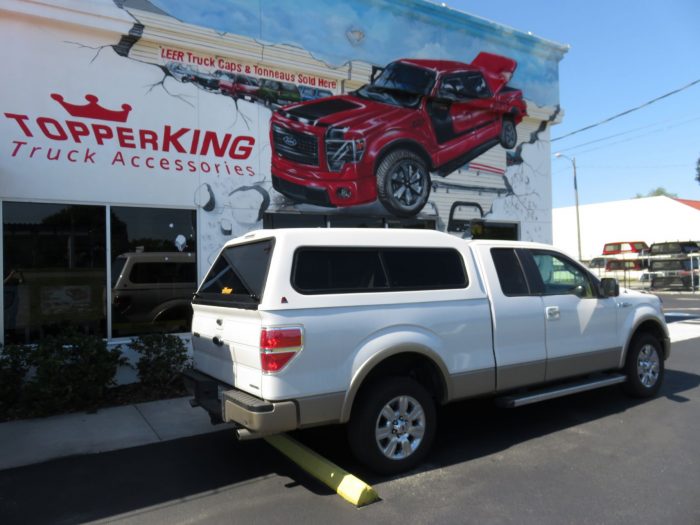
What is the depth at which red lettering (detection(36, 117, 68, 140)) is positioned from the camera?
7.29 m

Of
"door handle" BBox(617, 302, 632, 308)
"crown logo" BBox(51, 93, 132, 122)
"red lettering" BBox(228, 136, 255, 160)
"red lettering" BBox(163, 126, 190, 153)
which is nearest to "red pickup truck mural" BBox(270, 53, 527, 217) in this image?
"red lettering" BBox(228, 136, 255, 160)

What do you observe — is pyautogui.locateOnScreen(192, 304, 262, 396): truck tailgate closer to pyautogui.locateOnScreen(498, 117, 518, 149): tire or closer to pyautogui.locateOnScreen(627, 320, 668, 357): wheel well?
pyautogui.locateOnScreen(627, 320, 668, 357): wheel well

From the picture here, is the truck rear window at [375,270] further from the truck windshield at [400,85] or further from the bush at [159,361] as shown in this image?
A: the truck windshield at [400,85]

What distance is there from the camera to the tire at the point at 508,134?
495 inches

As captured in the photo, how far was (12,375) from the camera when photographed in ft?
20.4

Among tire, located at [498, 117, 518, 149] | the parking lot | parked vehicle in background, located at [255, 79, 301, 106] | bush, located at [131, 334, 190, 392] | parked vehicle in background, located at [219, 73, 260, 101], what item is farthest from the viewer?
tire, located at [498, 117, 518, 149]

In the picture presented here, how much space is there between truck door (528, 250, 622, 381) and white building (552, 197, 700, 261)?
37.5 metres

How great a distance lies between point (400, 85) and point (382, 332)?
7.48m

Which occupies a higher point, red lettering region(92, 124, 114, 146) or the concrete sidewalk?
red lettering region(92, 124, 114, 146)

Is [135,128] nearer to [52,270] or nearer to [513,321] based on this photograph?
[52,270]

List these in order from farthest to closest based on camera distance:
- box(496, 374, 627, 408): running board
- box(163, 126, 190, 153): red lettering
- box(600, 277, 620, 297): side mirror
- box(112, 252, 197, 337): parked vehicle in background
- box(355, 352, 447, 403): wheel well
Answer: box(163, 126, 190, 153): red lettering → box(112, 252, 197, 337): parked vehicle in background → box(600, 277, 620, 297): side mirror → box(496, 374, 627, 408): running board → box(355, 352, 447, 403): wheel well

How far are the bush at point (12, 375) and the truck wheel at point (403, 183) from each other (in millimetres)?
6337

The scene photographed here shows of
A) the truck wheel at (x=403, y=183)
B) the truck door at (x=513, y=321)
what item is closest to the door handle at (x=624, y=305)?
the truck door at (x=513, y=321)

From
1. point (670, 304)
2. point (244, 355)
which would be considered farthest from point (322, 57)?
point (670, 304)
